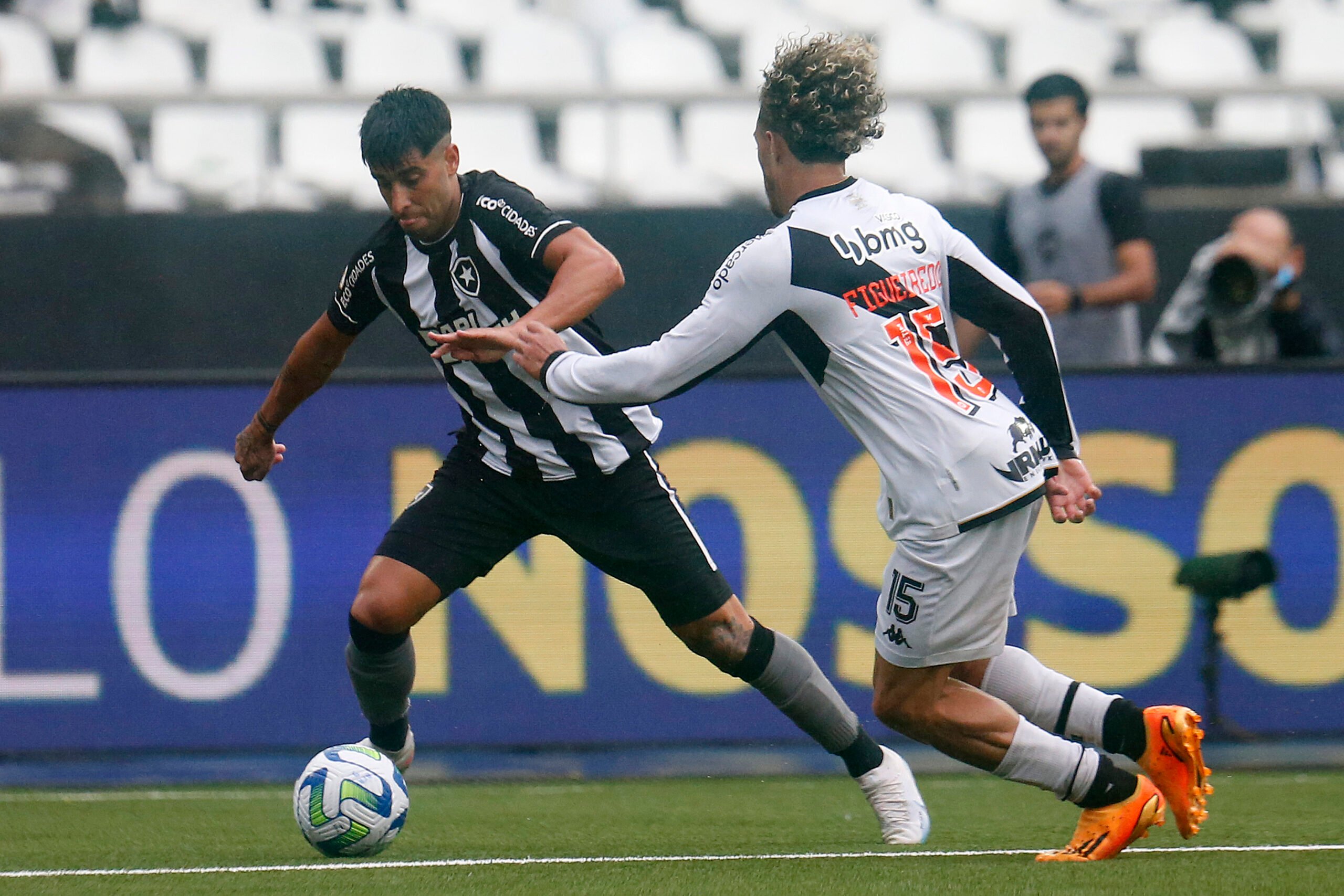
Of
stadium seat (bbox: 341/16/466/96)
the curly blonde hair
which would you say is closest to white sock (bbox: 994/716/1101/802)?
the curly blonde hair

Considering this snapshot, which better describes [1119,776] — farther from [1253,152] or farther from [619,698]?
[1253,152]

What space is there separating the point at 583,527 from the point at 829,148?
134 cm

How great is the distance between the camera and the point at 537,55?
980 centimetres

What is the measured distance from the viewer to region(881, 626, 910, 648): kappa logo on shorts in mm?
3820

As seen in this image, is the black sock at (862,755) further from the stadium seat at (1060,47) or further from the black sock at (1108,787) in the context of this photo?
the stadium seat at (1060,47)

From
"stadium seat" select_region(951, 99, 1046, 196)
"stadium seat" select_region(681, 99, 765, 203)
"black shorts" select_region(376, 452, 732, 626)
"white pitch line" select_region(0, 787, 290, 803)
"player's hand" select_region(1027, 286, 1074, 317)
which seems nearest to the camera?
"black shorts" select_region(376, 452, 732, 626)

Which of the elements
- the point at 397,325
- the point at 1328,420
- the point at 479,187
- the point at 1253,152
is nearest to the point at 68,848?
the point at 479,187

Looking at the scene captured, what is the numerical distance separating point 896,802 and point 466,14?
23.3 feet

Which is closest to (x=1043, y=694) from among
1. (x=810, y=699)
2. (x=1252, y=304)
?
(x=810, y=699)

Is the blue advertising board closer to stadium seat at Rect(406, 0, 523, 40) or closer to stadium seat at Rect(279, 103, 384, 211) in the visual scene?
stadium seat at Rect(279, 103, 384, 211)

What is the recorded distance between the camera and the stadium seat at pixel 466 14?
33.6 ft

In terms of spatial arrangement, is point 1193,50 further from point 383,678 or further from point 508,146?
point 383,678

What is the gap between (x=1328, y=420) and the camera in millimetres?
6215

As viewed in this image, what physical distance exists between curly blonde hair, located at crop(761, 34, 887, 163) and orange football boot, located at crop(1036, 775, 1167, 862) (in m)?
1.59
